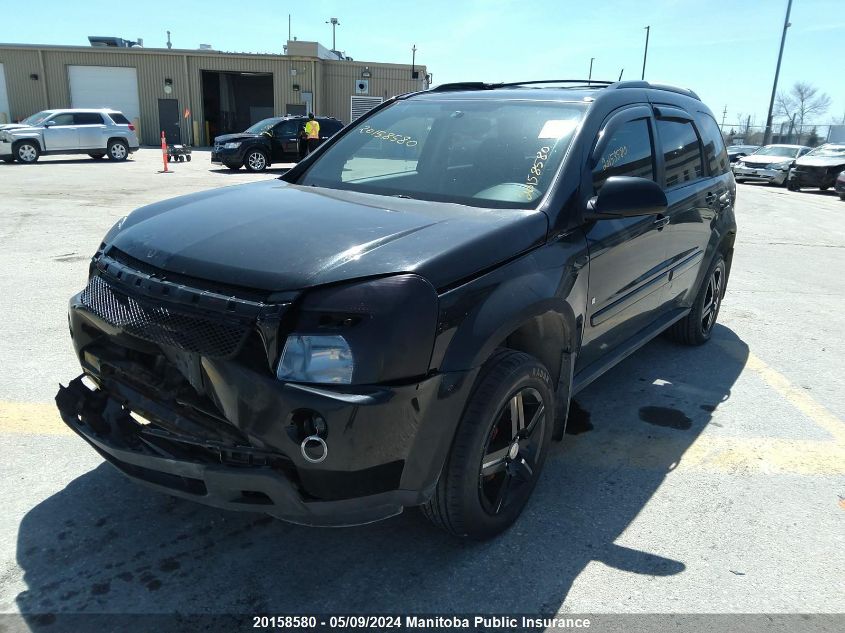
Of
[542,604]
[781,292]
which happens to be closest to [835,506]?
[542,604]

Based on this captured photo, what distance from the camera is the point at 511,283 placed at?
252 cm

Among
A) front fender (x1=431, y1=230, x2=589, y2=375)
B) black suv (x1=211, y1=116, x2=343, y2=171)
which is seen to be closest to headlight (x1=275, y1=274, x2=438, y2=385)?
front fender (x1=431, y1=230, x2=589, y2=375)

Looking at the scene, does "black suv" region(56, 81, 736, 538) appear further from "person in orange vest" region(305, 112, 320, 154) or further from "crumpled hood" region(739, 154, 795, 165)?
"crumpled hood" region(739, 154, 795, 165)

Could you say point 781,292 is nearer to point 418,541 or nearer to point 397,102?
point 397,102

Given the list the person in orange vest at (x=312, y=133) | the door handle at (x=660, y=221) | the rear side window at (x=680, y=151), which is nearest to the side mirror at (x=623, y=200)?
the door handle at (x=660, y=221)

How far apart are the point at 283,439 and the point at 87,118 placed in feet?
79.5

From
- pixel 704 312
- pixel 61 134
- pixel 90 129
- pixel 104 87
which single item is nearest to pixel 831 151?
pixel 704 312

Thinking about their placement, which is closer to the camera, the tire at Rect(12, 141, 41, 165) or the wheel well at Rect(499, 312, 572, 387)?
the wheel well at Rect(499, 312, 572, 387)

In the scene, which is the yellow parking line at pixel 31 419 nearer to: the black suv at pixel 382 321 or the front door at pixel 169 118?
the black suv at pixel 382 321

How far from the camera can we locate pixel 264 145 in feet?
64.9

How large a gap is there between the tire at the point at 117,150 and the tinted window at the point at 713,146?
22616 millimetres

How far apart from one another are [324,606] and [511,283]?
136 centimetres

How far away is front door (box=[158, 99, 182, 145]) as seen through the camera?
34469 mm

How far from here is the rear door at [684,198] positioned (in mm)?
4066
